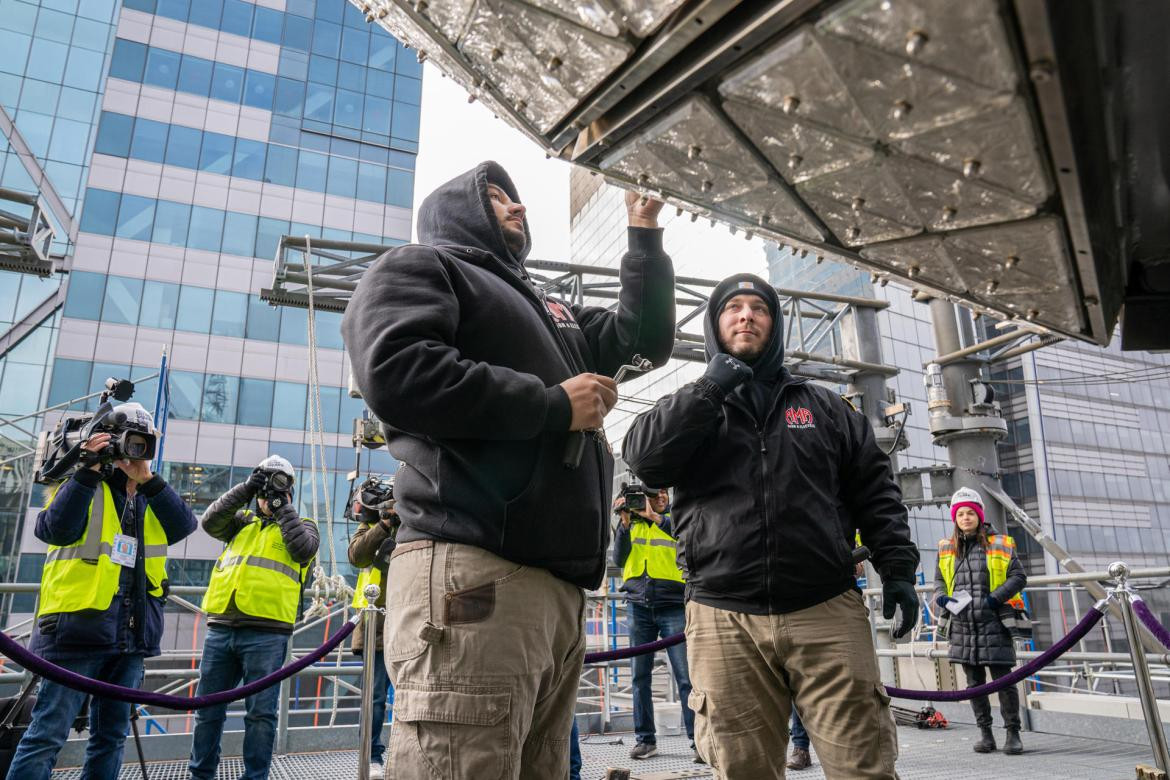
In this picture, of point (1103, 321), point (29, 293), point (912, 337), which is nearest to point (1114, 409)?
point (912, 337)

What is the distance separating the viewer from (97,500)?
3.76 meters

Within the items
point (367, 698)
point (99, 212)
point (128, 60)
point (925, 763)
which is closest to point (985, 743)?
point (925, 763)

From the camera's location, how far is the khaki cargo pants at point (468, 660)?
1366 millimetres

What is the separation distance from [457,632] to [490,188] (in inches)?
45.7

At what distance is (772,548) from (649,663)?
350 cm

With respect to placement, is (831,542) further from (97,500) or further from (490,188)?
(97,500)

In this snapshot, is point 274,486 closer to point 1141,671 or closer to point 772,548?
point 772,548

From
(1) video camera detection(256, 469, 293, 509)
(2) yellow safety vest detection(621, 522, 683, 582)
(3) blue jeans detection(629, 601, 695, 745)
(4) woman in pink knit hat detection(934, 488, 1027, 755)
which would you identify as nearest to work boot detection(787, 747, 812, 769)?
(3) blue jeans detection(629, 601, 695, 745)

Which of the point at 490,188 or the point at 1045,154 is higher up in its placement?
the point at 490,188

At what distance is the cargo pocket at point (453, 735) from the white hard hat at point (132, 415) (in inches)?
119

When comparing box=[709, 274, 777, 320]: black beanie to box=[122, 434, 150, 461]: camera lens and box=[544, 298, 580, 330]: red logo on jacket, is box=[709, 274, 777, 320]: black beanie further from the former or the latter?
box=[122, 434, 150, 461]: camera lens

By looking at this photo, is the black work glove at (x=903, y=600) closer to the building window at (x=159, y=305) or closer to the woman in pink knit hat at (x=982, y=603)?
the woman in pink knit hat at (x=982, y=603)

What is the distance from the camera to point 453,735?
1.37 metres

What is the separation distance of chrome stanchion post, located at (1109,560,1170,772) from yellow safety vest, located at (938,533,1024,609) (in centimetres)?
312
